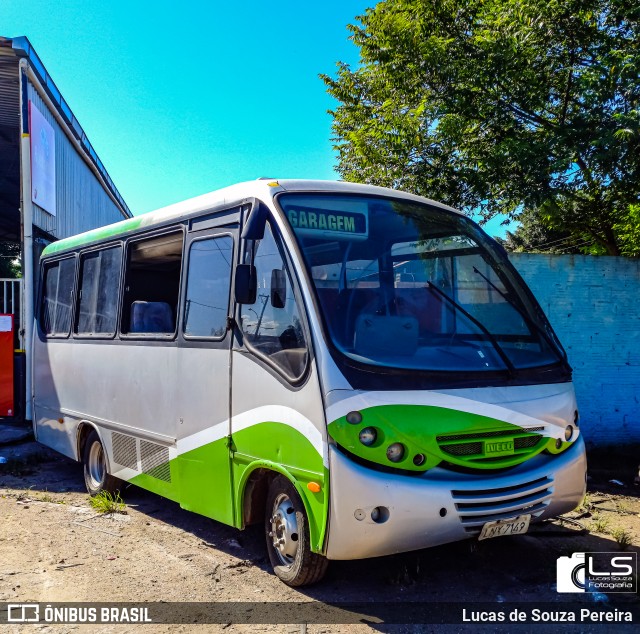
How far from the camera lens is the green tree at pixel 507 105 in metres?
7.74

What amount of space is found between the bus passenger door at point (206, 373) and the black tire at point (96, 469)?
1897mm

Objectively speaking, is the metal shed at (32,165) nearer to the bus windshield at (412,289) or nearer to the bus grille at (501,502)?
the bus windshield at (412,289)

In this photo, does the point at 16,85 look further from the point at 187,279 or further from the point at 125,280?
the point at 187,279

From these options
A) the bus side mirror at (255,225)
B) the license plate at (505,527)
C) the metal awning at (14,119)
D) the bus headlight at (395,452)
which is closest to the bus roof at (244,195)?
the bus side mirror at (255,225)

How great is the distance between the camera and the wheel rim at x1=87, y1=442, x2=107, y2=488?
23.6ft

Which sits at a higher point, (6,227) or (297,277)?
(6,227)

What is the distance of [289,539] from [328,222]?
7.17ft

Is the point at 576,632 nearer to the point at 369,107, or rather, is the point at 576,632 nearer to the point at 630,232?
the point at 369,107

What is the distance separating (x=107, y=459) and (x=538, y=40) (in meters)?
7.18

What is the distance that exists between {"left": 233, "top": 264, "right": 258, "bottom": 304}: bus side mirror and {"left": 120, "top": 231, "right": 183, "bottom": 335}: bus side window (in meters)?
1.54

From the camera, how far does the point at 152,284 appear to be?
6.68 m

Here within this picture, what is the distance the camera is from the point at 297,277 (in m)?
4.32

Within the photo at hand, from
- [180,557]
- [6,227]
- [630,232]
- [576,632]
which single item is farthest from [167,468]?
[6,227]

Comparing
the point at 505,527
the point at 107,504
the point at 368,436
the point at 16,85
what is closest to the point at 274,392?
the point at 368,436
